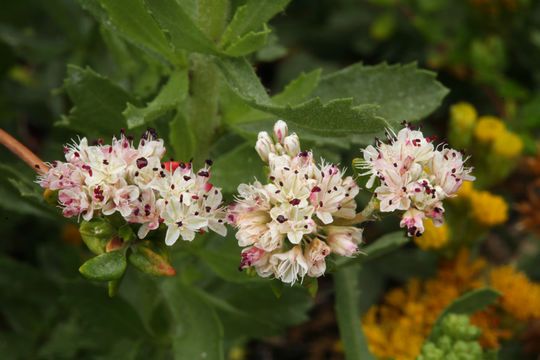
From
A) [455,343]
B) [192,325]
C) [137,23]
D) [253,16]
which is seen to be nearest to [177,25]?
[137,23]

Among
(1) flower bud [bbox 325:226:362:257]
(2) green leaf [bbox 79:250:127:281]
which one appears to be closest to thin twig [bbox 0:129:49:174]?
(2) green leaf [bbox 79:250:127:281]

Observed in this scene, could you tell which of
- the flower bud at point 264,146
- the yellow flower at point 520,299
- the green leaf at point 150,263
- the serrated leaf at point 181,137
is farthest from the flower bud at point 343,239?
the yellow flower at point 520,299

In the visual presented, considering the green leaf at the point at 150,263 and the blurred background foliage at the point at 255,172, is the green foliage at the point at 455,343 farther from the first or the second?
the green leaf at the point at 150,263

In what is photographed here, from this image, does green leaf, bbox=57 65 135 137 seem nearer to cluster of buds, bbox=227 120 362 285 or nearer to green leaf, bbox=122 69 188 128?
green leaf, bbox=122 69 188 128

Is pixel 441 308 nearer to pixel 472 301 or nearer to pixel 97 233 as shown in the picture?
pixel 472 301

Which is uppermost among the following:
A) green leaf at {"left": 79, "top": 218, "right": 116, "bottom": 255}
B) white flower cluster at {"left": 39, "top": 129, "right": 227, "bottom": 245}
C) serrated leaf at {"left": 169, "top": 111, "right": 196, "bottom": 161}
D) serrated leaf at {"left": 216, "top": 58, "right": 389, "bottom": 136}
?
serrated leaf at {"left": 169, "top": 111, "right": 196, "bottom": 161}
